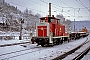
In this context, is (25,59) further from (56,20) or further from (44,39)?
(56,20)

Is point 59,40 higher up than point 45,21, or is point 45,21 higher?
point 45,21

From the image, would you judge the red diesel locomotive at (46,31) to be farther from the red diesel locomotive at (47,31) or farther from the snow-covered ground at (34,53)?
the snow-covered ground at (34,53)

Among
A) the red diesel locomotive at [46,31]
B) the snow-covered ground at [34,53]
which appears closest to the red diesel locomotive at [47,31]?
the red diesel locomotive at [46,31]

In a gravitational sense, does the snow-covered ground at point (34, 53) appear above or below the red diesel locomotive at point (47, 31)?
below

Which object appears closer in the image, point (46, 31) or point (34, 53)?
point (34, 53)

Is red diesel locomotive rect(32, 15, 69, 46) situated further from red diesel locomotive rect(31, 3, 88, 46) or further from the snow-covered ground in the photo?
the snow-covered ground

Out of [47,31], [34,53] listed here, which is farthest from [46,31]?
[34,53]

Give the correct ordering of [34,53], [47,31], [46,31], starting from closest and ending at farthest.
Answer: [34,53]
[47,31]
[46,31]

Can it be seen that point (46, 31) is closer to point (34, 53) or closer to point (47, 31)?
point (47, 31)

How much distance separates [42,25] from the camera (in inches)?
768

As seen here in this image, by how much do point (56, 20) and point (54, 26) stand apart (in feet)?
3.57

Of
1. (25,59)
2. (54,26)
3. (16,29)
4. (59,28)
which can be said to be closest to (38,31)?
(54,26)

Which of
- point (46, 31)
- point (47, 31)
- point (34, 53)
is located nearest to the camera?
point (34, 53)

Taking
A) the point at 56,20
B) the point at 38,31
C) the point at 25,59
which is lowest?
the point at 25,59
